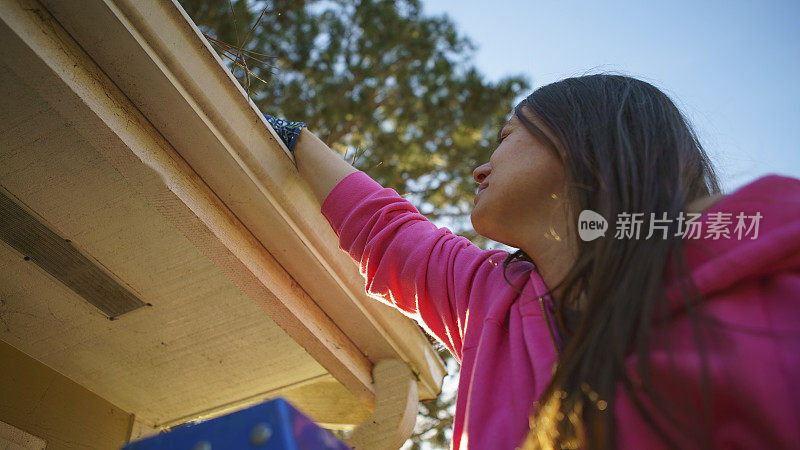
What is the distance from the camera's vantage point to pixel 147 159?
1509 millimetres

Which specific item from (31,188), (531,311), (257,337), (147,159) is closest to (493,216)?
(531,311)

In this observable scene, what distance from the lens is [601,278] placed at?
110 cm

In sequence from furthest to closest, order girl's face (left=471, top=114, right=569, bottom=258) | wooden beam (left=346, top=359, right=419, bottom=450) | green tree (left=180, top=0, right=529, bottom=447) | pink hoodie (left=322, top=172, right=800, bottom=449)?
1. green tree (left=180, top=0, right=529, bottom=447)
2. wooden beam (left=346, top=359, right=419, bottom=450)
3. girl's face (left=471, top=114, right=569, bottom=258)
4. pink hoodie (left=322, top=172, right=800, bottom=449)

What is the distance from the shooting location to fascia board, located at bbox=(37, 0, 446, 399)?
1.42 meters

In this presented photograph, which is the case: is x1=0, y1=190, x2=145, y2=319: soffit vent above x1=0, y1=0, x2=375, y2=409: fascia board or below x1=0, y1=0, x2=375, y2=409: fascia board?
above

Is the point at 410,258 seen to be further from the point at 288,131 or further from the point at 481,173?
the point at 288,131

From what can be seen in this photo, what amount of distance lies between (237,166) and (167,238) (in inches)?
12.6

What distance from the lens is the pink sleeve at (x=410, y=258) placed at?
1.59 metres

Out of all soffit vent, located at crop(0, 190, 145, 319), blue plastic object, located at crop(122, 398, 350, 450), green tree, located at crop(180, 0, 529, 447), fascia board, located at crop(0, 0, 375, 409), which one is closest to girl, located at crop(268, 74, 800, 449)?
fascia board, located at crop(0, 0, 375, 409)

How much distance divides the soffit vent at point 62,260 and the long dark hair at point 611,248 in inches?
46.2

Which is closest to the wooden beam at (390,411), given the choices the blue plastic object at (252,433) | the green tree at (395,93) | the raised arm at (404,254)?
the raised arm at (404,254)

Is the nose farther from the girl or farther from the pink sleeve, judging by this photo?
the pink sleeve

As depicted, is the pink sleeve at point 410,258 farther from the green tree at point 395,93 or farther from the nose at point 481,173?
the green tree at point 395,93

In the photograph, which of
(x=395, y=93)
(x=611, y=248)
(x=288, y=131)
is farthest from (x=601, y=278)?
(x=395, y=93)
